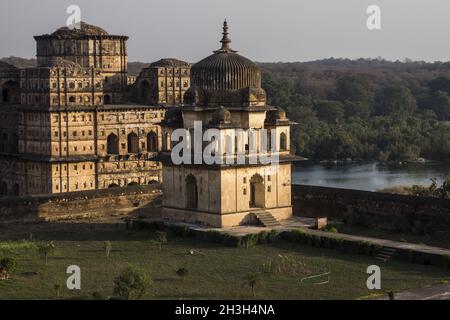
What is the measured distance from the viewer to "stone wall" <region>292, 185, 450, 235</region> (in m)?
24.3

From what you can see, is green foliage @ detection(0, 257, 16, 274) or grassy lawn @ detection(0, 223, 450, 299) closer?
grassy lawn @ detection(0, 223, 450, 299)

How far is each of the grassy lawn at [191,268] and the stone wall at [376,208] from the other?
3145 mm

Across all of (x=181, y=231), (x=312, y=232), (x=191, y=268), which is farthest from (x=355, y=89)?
(x=191, y=268)

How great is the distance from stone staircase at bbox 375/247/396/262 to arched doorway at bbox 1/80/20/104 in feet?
55.9

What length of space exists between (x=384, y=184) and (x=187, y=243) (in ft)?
75.7

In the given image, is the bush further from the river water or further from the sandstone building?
the river water

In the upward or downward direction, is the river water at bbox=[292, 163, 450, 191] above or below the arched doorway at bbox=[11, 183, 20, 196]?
below

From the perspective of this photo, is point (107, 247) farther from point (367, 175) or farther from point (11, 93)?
point (367, 175)

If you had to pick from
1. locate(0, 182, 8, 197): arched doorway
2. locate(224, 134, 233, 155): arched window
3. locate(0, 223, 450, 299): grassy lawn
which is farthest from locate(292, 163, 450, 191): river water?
locate(0, 223, 450, 299): grassy lawn

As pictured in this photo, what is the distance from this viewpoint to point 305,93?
299 ft

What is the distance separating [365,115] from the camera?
7512cm

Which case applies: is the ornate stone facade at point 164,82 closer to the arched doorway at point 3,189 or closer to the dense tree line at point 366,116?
the arched doorway at point 3,189

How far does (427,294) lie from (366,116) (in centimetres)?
5729
